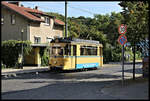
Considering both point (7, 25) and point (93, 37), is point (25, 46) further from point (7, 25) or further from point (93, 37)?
point (93, 37)

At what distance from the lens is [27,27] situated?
32.9m

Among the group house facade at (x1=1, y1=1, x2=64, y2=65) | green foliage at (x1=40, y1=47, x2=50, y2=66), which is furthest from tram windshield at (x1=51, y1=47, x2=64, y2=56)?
green foliage at (x1=40, y1=47, x2=50, y2=66)

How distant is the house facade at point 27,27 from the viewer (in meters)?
32.3

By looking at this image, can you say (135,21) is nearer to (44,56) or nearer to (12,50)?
(12,50)

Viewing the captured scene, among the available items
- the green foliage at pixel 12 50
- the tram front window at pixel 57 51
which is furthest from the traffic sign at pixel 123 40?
the green foliage at pixel 12 50

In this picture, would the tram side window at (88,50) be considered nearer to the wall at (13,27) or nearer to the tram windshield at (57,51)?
the tram windshield at (57,51)

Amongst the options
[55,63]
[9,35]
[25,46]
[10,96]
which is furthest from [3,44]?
[10,96]

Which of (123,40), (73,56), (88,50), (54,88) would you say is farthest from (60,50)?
(123,40)

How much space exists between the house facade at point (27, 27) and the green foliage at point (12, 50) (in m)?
2.88

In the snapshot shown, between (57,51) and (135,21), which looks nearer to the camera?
(135,21)

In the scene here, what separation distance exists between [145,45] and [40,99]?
33.0ft

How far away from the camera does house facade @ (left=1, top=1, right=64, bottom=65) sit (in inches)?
1273

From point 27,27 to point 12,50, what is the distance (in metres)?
5.09

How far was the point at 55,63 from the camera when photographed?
2273cm
